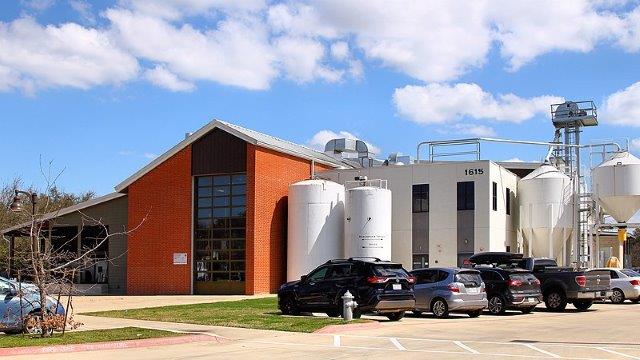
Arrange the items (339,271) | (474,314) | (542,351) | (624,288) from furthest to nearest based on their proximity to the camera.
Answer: (624,288) < (474,314) < (339,271) < (542,351)

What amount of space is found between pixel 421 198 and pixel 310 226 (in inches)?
251

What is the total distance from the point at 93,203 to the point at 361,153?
1856cm

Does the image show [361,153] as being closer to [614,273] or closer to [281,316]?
[614,273]

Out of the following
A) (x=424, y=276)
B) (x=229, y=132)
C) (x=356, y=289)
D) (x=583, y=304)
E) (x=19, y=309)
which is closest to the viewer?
(x=19, y=309)

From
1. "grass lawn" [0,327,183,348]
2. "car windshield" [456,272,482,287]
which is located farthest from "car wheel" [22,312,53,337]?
"car windshield" [456,272,482,287]

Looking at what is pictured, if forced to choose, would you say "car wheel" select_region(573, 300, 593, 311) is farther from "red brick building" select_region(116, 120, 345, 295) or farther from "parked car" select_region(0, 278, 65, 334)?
"parked car" select_region(0, 278, 65, 334)

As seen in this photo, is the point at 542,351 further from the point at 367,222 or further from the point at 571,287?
the point at 367,222

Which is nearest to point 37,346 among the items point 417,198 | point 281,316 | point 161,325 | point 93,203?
point 161,325

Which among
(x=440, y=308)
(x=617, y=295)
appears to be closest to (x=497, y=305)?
(x=440, y=308)

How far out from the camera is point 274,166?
38531 millimetres

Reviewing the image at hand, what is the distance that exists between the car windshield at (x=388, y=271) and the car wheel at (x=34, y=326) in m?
8.86

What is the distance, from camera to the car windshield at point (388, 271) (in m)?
20.9

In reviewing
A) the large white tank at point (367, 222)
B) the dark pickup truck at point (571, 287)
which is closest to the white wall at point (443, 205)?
the large white tank at point (367, 222)

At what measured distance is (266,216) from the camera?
37781mm
